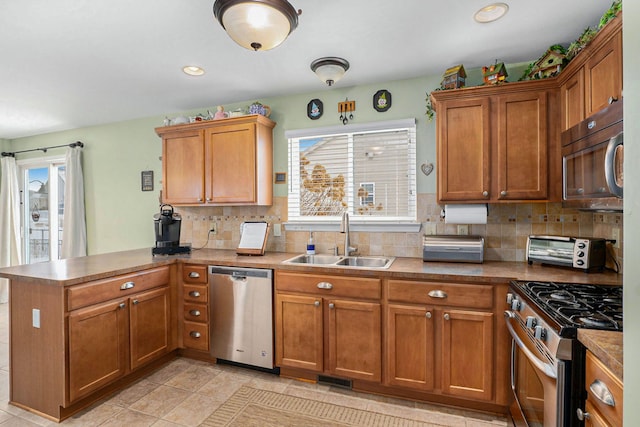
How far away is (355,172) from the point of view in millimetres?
3061

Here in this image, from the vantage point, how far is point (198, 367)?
279 cm

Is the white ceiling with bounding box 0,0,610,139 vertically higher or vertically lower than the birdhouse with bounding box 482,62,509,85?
higher

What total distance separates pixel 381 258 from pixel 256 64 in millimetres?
1856

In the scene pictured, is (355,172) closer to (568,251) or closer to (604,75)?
(568,251)

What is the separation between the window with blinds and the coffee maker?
1109 millimetres

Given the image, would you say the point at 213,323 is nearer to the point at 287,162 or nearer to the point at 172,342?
the point at 172,342

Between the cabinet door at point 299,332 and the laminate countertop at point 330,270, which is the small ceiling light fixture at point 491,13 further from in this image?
the cabinet door at point 299,332

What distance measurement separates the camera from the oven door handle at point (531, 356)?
1285 millimetres

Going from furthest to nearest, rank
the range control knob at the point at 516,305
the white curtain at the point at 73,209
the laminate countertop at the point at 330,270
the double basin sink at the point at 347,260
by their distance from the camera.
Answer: the white curtain at the point at 73,209, the double basin sink at the point at 347,260, the laminate countertop at the point at 330,270, the range control knob at the point at 516,305

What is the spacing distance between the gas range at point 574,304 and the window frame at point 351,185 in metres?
1.11

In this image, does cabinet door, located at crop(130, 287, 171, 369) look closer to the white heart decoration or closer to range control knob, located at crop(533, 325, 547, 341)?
the white heart decoration

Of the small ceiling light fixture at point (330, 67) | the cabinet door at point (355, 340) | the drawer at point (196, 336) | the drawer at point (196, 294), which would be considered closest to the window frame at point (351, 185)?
the small ceiling light fixture at point (330, 67)

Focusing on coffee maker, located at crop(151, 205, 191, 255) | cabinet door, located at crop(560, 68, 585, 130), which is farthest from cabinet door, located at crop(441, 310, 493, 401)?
coffee maker, located at crop(151, 205, 191, 255)

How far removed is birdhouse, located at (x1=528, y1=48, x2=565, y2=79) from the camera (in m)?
2.18
